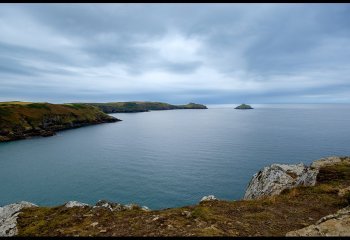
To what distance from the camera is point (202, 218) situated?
1533 centimetres

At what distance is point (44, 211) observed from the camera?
19.8m

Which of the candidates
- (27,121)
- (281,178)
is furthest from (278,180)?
(27,121)

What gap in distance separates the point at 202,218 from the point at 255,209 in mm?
5110

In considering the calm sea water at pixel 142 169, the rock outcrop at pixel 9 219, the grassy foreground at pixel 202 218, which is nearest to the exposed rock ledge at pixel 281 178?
the grassy foreground at pixel 202 218

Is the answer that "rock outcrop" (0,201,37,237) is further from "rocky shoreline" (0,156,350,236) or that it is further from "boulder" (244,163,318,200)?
"boulder" (244,163,318,200)

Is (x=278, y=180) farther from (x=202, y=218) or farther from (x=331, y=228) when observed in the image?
(x=331, y=228)

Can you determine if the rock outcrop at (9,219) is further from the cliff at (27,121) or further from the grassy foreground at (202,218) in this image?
the cliff at (27,121)

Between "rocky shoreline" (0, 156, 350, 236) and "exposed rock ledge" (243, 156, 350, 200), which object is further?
"exposed rock ledge" (243, 156, 350, 200)

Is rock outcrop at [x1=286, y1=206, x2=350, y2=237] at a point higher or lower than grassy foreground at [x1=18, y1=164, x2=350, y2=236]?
higher

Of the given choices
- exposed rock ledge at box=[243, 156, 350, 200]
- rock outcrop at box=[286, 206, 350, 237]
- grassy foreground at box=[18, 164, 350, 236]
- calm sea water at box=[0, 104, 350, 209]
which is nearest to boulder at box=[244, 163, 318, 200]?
exposed rock ledge at box=[243, 156, 350, 200]

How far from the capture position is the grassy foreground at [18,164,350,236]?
13789 millimetres

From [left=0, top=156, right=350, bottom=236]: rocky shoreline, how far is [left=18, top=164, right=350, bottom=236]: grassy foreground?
63 mm

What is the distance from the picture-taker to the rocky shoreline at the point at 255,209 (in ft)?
41.4

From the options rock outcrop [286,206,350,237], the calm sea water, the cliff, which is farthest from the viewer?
the cliff
